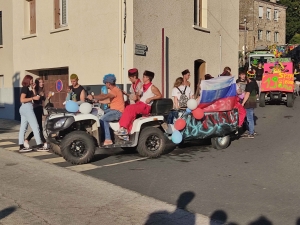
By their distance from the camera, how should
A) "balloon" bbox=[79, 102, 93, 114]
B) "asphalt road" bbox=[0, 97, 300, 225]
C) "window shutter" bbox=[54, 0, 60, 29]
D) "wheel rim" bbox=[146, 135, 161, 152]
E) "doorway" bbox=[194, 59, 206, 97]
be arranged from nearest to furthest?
1. "asphalt road" bbox=[0, 97, 300, 225]
2. "balloon" bbox=[79, 102, 93, 114]
3. "wheel rim" bbox=[146, 135, 161, 152]
4. "window shutter" bbox=[54, 0, 60, 29]
5. "doorway" bbox=[194, 59, 206, 97]

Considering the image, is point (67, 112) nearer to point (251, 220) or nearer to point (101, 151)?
point (101, 151)

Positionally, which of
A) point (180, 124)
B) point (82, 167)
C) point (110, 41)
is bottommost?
point (82, 167)

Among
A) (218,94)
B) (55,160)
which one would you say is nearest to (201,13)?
(218,94)

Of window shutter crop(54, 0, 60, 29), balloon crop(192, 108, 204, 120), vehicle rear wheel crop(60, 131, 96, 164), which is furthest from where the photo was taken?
window shutter crop(54, 0, 60, 29)

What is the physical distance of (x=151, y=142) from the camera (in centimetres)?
922

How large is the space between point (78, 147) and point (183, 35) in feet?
29.2

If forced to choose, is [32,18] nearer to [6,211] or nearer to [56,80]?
[56,80]

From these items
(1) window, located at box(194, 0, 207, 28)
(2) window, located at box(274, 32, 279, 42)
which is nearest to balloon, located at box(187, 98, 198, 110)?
(1) window, located at box(194, 0, 207, 28)

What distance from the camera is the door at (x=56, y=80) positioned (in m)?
17.0

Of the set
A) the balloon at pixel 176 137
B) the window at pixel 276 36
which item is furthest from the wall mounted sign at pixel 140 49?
the window at pixel 276 36

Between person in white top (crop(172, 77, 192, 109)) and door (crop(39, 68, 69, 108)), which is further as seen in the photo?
door (crop(39, 68, 69, 108))

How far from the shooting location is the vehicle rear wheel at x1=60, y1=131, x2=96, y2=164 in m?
8.38

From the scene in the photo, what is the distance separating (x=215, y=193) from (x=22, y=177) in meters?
3.34

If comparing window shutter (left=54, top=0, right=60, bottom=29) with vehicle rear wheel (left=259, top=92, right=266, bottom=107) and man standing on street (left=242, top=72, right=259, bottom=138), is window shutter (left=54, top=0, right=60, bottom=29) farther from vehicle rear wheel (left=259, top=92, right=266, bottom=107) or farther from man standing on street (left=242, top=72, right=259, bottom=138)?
man standing on street (left=242, top=72, right=259, bottom=138)
